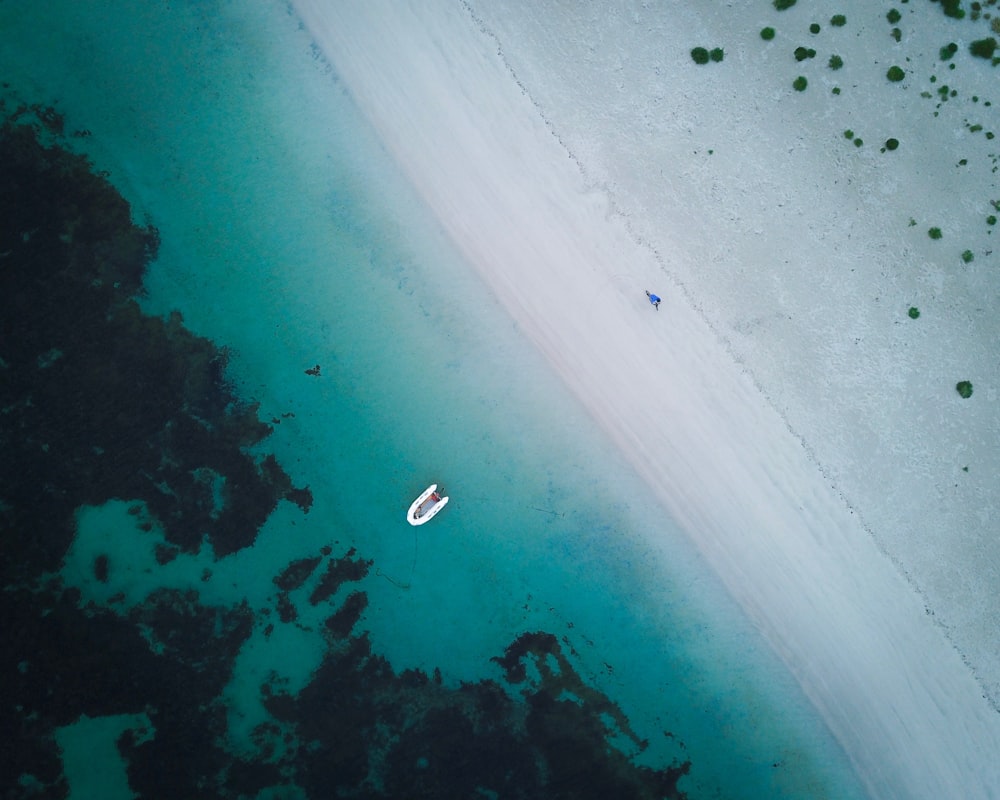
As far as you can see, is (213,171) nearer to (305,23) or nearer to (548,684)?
(305,23)

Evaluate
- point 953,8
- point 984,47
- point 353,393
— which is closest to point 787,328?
point 984,47

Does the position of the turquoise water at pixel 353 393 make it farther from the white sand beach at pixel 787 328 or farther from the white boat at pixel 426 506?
the white sand beach at pixel 787 328

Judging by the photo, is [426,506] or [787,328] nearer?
[787,328]

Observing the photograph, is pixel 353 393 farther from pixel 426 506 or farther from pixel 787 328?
pixel 787 328

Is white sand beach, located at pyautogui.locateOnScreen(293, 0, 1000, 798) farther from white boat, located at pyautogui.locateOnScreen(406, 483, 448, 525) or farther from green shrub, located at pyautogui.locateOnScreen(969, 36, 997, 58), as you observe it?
white boat, located at pyautogui.locateOnScreen(406, 483, 448, 525)

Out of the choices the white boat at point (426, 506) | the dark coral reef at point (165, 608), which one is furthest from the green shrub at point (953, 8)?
the dark coral reef at point (165, 608)

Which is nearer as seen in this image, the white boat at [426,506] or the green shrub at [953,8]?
the green shrub at [953,8]

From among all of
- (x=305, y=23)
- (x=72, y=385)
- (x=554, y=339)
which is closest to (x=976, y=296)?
(x=554, y=339)
